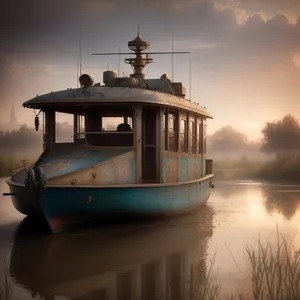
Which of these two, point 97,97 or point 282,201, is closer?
point 97,97

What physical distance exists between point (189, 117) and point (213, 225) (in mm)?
2809

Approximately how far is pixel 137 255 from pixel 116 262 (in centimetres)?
54

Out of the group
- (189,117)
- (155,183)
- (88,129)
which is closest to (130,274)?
(155,183)

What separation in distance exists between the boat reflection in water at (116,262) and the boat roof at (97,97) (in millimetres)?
2377

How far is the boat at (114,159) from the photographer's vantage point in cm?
839

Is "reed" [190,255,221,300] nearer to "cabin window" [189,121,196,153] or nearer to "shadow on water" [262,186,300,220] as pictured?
"cabin window" [189,121,196,153]

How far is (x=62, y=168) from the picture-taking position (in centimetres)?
880

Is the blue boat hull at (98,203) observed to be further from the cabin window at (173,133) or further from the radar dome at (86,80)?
the radar dome at (86,80)

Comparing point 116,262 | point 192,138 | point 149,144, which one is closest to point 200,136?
point 192,138

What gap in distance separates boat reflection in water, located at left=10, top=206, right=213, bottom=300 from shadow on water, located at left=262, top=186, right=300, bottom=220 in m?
3.28

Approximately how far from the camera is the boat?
8.39 meters

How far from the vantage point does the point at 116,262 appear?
22.3ft

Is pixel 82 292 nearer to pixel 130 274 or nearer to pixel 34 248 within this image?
pixel 130 274

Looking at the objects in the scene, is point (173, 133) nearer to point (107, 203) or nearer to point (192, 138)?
point (192, 138)
